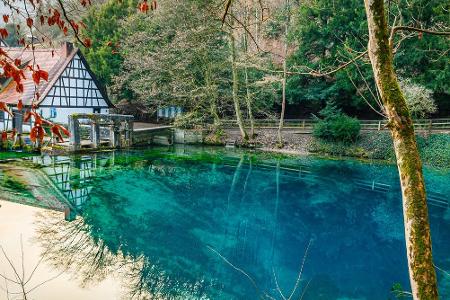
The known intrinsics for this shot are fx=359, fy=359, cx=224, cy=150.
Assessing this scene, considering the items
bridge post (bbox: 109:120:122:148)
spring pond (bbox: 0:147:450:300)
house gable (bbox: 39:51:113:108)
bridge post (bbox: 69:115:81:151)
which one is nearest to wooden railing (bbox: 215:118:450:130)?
spring pond (bbox: 0:147:450:300)

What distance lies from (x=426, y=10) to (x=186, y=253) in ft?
70.8

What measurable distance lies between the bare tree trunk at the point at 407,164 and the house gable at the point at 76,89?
83.6 feet

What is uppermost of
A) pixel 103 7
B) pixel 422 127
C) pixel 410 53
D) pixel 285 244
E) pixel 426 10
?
pixel 103 7

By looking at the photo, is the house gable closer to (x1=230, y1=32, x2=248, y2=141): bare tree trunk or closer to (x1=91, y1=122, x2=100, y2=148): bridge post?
(x1=91, y1=122, x2=100, y2=148): bridge post

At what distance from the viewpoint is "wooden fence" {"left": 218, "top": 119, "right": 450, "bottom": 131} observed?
2230cm

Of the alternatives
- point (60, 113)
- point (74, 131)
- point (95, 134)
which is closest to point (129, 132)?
point (95, 134)

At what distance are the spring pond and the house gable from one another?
8850 mm

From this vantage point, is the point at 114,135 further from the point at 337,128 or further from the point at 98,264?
the point at 98,264

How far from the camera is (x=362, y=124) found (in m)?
25.1

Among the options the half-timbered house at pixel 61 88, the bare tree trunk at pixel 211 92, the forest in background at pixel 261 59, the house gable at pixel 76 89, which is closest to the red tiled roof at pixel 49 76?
the half-timbered house at pixel 61 88

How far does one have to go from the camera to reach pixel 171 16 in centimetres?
2461

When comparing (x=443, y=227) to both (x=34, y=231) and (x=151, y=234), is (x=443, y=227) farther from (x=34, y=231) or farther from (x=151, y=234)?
(x=34, y=231)

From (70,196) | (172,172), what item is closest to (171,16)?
(172,172)

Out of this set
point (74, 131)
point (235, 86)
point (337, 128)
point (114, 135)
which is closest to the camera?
point (74, 131)
